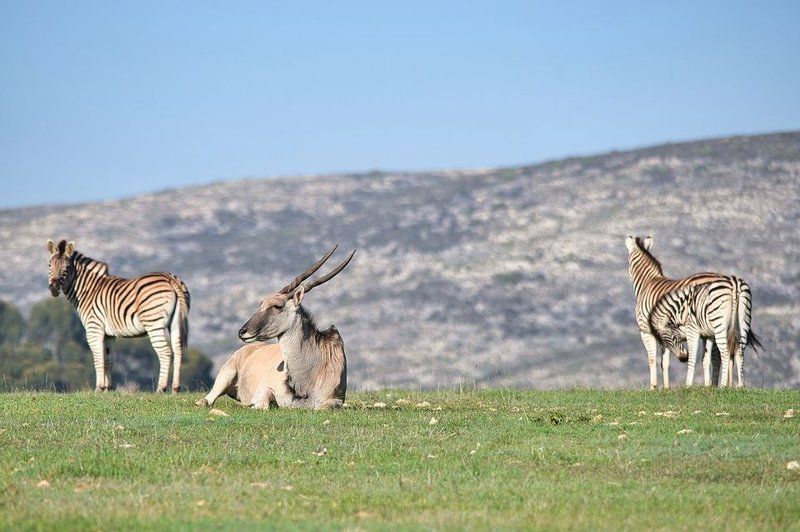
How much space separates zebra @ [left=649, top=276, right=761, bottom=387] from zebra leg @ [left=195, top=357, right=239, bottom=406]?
8015 millimetres

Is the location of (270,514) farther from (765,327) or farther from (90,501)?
(765,327)

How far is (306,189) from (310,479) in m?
118

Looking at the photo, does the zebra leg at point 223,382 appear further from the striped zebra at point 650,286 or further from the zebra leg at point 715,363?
the zebra leg at point 715,363

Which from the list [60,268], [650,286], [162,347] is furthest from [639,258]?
[60,268]

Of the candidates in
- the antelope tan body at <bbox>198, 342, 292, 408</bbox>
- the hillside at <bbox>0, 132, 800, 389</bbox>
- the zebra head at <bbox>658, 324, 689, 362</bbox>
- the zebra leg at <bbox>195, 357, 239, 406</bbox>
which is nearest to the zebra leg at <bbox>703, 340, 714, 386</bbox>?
the zebra head at <bbox>658, 324, 689, 362</bbox>

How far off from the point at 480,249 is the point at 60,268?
81052 mm

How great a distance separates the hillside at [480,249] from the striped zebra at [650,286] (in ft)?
136

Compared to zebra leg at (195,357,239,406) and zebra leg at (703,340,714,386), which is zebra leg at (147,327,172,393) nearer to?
zebra leg at (195,357,239,406)

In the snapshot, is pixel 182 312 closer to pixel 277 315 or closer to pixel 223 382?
pixel 223 382

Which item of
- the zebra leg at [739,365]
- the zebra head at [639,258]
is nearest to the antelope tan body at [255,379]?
the zebra leg at [739,365]

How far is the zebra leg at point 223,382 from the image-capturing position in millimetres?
18750

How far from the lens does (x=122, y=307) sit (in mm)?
23812

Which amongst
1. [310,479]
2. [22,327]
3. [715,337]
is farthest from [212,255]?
[310,479]

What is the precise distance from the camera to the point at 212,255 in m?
112
